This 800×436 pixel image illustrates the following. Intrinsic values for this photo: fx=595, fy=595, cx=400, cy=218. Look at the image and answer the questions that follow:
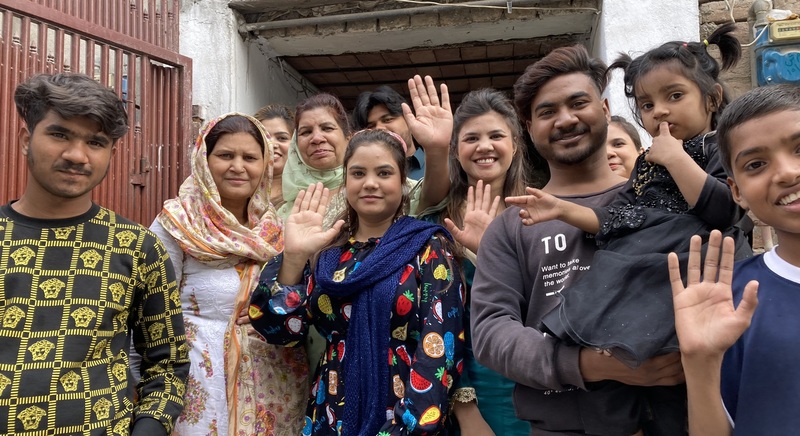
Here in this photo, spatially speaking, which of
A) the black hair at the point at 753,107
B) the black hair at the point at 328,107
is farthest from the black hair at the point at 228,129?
the black hair at the point at 753,107

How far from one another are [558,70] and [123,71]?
2581 millimetres

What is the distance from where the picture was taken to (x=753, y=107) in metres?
1.35

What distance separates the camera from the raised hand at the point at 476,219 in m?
2.10

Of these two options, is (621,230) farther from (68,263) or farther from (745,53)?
(745,53)

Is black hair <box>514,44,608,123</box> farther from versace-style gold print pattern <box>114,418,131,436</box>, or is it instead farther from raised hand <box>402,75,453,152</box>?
versace-style gold print pattern <box>114,418,131,436</box>

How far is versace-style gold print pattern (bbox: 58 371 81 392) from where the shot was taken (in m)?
1.69

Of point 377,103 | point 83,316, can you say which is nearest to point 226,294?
point 83,316

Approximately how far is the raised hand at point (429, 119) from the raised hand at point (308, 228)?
466mm

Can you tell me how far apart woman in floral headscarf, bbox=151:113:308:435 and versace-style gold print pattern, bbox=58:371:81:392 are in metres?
0.63

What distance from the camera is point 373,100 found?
321cm

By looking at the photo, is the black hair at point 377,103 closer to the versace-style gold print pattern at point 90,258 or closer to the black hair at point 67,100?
the black hair at point 67,100

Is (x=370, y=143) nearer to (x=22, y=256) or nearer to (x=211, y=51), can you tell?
(x=22, y=256)

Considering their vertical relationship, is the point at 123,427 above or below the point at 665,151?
below

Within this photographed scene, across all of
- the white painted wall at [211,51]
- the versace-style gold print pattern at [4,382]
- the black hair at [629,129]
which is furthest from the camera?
the white painted wall at [211,51]
